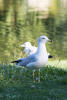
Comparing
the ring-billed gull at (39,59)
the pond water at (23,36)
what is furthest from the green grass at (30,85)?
the pond water at (23,36)

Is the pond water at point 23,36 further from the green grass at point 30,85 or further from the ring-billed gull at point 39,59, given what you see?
the ring-billed gull at point 39,59

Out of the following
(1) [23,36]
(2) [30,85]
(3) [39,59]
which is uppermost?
(1) [23,36]

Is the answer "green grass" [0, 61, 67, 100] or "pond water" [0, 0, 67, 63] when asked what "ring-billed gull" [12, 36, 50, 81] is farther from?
"pond water" [0, 0, 67, 63]

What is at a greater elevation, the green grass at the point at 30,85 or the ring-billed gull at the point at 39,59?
the ring-billed gull at the point at 39,59

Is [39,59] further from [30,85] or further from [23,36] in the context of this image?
[23,36]

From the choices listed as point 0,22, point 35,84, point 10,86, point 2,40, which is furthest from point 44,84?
point 0,22

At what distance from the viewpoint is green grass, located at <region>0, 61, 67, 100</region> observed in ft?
19.9

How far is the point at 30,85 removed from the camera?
6.98m

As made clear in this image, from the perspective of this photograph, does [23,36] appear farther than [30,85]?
Yes

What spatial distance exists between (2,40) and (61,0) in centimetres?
4081

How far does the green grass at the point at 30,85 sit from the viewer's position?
608 cm

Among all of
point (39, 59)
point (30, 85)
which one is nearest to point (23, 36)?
point (39, 59)

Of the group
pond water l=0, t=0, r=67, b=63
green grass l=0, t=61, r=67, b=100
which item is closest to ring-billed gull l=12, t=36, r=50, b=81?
green grass l=0, t=61, r=67, b=100

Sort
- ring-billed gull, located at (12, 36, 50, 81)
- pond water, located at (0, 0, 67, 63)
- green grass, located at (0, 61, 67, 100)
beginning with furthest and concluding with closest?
pond water, located at (0, 0, 67, 63) → ring-billed gull, located at (12, 36, 50, 81) → green grass, located at (0, 61, 67, 100)
